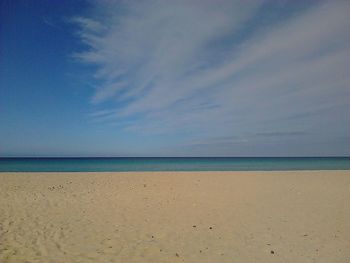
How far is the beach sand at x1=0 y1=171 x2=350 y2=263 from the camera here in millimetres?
6508

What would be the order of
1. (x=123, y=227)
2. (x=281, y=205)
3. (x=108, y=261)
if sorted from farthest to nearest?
(x=281, y=205) < (x=123, y=227) < (x=108, y=261)

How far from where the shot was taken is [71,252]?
21.4 ft

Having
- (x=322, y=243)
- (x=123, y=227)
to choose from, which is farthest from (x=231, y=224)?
(x=123, y=227)

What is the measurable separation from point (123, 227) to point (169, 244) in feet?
6.57

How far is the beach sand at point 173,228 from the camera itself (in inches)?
256

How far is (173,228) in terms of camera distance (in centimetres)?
859

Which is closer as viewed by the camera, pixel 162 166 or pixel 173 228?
pixel 173 228

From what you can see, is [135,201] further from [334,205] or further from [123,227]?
[334,205]

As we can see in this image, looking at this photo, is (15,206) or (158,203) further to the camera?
(158,203)

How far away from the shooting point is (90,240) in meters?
7.42

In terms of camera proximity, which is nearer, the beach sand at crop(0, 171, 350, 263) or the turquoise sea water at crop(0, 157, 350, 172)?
A: the beach sand at crop(0, 171, 350, 263)

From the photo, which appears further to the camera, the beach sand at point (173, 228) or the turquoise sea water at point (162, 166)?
the turquoise sea water at point (162, 166)

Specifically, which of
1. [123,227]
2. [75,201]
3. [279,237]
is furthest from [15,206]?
[279,237]

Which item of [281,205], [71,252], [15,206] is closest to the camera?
[71,252]
